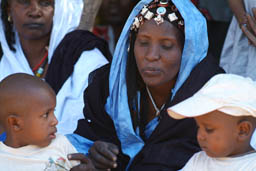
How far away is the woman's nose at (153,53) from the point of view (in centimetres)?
346

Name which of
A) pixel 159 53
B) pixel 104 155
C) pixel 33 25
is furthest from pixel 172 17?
pixel 33 25

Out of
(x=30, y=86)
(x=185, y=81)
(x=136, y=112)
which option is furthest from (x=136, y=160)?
(x=30, y=86)

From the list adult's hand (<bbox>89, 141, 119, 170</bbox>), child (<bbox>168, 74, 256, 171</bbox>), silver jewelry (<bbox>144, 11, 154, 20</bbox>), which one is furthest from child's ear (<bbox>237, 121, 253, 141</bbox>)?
silver jewelry (<bbox>144, 11, 154, 20</bbox>)

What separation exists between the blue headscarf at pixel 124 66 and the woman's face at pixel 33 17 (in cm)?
107

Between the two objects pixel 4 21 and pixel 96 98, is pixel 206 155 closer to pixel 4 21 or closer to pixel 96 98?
pixel 96 98

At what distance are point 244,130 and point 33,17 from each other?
2.36m

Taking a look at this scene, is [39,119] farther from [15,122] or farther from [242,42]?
[242,42]

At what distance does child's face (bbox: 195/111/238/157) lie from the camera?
2729 millimetres

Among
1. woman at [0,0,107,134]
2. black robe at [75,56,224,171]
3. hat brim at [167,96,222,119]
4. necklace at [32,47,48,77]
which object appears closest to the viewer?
hat brim at [167,96,222,119]

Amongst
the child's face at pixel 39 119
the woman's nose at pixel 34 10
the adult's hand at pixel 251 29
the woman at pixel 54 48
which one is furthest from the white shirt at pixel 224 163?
the woman's nose at pixel 34 10

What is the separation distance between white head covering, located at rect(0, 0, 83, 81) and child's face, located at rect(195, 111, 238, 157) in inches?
84.8

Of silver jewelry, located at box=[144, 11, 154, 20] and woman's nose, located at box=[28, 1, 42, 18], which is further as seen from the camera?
woman's nose, located at box=[28, 1, 42, 18]

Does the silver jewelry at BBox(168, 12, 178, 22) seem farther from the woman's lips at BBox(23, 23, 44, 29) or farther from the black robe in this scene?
the woman's lips at BBox(23, 23, 44, 29)

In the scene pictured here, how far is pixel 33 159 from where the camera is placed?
3.18m
